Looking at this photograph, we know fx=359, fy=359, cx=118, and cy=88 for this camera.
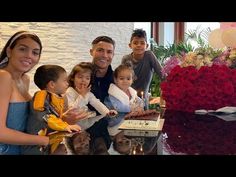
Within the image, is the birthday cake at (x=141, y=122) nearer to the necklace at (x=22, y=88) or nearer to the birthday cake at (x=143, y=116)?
the birthday cake at (x=143, y=116)

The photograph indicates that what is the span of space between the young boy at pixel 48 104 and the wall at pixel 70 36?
1.5 inches

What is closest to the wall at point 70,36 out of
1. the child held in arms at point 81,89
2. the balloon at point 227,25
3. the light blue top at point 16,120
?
the child held in arms at point 81,89

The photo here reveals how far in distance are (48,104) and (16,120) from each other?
101 millimetres

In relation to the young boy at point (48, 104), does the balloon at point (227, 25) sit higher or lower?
higher

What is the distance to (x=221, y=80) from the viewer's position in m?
1.26

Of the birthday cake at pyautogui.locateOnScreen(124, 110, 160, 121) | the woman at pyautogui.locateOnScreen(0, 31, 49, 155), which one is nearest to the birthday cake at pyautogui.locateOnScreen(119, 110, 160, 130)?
the birthday cake at pyautogui.locateOnScreen(124, 110, 160, 121)

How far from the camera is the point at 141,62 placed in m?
1.31

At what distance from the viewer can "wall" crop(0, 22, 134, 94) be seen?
3.63ft

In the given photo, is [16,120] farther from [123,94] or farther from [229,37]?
[229,37]

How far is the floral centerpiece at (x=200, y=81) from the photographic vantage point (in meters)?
1.27

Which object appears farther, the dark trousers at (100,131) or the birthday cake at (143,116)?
the birthday cake at (143,116)
